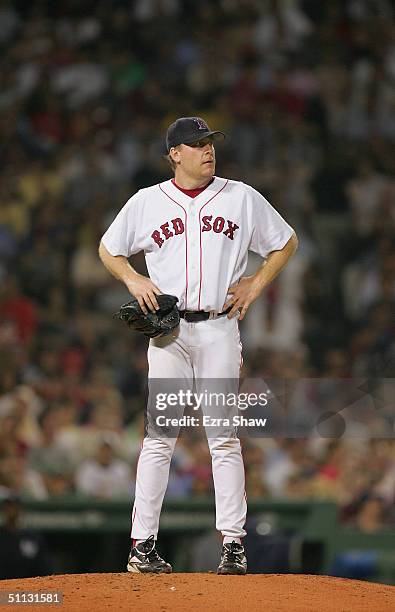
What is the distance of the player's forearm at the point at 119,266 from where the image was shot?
4.84 meters

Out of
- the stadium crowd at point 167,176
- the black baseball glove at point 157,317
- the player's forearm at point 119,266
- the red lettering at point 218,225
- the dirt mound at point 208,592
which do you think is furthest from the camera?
the stadium crowd at point 167,176

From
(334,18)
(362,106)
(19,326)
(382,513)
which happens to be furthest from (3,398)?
(334,18)

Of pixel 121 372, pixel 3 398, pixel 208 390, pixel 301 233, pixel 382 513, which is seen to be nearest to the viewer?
pixel 208 390

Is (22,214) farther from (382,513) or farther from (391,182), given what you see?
(382,513)

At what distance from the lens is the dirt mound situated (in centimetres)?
411

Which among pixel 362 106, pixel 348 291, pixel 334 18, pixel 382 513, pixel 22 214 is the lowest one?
pixel 382 513

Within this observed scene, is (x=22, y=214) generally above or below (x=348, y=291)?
above

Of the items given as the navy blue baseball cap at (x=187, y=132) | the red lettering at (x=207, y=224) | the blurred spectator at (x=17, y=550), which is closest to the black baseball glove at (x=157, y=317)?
the red lettering at (x=207, y=224)

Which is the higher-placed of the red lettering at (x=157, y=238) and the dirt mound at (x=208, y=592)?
the red lettering at (x=157, y=238)

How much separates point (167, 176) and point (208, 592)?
20.5 feet

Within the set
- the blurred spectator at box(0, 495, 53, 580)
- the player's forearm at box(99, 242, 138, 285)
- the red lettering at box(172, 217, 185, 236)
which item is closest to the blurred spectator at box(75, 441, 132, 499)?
the blurred spectator at box(0, 495, 53, 580)

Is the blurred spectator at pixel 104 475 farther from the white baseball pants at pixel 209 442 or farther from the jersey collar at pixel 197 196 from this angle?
the jersey collar at pixel 197 196

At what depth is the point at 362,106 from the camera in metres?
11.0

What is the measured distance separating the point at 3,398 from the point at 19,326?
1.11 m
